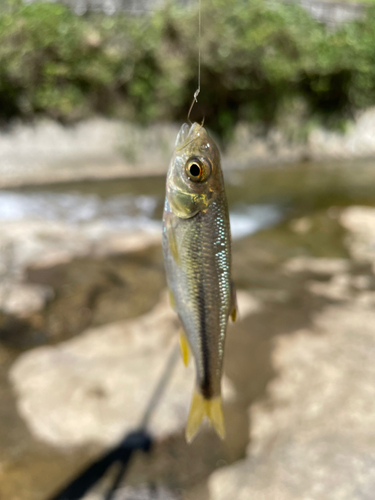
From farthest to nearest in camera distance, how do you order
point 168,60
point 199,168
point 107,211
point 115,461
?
point 168,60
point 107,211
point 115,461
point 199,168

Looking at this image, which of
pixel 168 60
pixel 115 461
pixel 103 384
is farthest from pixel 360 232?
pixel 168 60

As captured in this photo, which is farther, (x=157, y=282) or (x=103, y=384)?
(x=157, y=282)

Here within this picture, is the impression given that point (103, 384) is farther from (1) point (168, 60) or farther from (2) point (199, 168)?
(1) point (168, 60)

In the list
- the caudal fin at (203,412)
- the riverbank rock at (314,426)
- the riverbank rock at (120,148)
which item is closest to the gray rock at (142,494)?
the riverbank rock at (314,426)

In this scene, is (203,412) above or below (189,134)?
below

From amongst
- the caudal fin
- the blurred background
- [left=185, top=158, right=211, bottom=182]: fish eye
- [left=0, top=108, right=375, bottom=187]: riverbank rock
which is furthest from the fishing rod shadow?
[left=0, top=108, right=375, bottom=187]: riverbank rock

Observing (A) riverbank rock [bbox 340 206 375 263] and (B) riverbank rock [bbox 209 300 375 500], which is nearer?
(B) riverbank rock [bbox 209 300 375 500]

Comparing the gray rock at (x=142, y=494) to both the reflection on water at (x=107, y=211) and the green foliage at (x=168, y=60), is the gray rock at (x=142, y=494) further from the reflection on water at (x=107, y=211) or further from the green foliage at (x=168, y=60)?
the green foliage at (x=168, y=60)

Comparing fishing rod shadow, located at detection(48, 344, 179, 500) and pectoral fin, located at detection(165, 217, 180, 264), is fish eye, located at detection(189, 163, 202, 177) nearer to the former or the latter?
pectoral fin, located at detection(165, 217, 180, 264)
